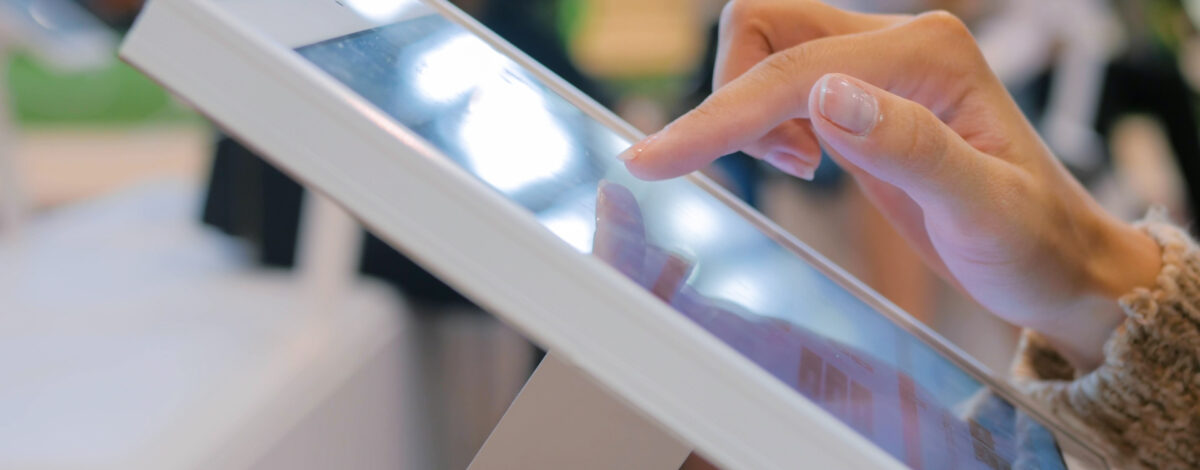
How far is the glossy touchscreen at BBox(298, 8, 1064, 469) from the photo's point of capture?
0.99 ft

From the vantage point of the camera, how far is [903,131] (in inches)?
14.2

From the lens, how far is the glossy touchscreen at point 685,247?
30 centimetres

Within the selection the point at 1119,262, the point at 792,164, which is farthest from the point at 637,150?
the point at 1119,262

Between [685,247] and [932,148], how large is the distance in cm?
10

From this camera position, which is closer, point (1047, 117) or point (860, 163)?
point (860, 163)

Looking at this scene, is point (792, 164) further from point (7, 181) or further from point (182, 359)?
point (7, 181)

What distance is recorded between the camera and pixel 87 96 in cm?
262

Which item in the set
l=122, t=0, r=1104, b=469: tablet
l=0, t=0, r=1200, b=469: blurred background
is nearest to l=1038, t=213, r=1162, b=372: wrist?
l=122, t=0, r=1104, b=469: tablet

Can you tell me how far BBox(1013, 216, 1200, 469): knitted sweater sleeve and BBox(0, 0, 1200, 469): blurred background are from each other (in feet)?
2.05

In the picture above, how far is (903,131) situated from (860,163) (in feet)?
0.08

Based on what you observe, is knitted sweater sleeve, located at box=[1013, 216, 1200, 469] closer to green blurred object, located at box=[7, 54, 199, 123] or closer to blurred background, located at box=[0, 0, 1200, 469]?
blurred background, located at box=[0, 0, 1200, 469]

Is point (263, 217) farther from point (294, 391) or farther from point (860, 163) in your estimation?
point (860, 163)

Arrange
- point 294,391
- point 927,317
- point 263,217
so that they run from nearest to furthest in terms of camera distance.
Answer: point 294,391
point 263,217
point 927,317

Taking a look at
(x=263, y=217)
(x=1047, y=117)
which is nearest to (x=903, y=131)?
(x=263, y=217)
